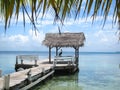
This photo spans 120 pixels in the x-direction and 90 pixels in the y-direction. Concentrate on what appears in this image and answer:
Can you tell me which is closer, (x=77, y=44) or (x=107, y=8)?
(x=107, y=8)

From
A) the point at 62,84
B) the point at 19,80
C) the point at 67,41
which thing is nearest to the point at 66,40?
the point at 67,41

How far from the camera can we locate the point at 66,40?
2477 centimetres

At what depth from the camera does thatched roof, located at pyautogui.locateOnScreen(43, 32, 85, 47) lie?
24.2 m

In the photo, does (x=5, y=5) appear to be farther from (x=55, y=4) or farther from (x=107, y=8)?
(x=107, y=8)

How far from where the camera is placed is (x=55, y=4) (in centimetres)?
94

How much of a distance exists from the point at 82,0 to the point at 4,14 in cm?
24

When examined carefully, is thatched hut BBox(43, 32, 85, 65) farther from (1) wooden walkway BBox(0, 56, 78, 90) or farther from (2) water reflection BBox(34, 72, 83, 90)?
(2) water reflection BBox(34, 72, 83, 90)

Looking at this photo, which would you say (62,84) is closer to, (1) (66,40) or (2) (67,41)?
(2) (67,41)

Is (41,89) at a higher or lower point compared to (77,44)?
lower

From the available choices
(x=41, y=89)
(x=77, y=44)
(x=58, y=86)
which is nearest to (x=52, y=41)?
(x=77, y=44)

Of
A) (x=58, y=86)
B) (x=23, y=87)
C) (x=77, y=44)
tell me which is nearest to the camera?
(x=23, y=87)

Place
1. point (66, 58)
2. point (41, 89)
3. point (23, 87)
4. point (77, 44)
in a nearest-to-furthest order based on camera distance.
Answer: point (23, 87), point (41, 89), point (66, 58), point (77, 44)

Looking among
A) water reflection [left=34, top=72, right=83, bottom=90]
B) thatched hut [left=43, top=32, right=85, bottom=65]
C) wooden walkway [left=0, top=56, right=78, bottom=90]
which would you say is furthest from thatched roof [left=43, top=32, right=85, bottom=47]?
water reflection [left=34, top=72, right=83, bottom=90]

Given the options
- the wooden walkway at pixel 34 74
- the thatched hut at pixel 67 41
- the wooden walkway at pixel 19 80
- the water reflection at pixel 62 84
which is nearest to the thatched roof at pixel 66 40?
the thatched hut at pixel 67 41
